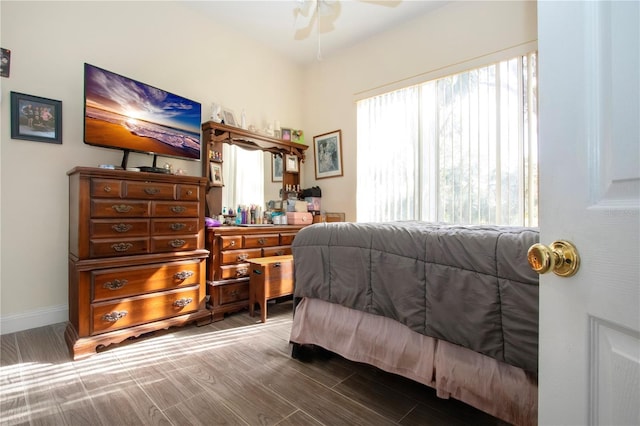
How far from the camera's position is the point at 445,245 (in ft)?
4.17

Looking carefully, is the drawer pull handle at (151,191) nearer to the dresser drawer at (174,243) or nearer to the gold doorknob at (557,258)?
the dresser drawer at (174,243)

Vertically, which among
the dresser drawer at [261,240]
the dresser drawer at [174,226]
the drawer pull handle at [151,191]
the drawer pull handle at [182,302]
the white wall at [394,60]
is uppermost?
the white wall at [394,60]

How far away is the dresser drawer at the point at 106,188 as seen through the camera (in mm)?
2006

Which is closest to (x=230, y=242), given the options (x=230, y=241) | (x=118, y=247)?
(x=230, y=241)

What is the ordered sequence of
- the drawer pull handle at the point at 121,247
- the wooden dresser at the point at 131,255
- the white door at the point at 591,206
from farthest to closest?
the drawer pull handle at the point at 121,247
the wooden dresser at the point at 131,255
the white door at the point at 591,206

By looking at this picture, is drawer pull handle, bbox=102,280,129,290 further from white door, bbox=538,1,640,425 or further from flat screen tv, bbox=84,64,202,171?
white door, bbox=538,1,640,425

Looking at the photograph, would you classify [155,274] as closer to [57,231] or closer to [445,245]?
[57,231]

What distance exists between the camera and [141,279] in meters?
2.14

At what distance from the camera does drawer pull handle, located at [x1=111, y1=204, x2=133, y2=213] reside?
208cm

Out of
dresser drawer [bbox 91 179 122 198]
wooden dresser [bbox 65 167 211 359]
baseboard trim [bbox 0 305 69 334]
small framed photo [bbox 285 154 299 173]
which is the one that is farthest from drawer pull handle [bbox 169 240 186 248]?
small framed photo [bbox 285 154 299 173]

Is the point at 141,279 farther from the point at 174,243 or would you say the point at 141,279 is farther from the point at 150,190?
the point at 150,190

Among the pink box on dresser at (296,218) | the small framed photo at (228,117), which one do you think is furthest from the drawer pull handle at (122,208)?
the pink box on dresser at (296,218)

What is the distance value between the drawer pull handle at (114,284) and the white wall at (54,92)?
0.79m

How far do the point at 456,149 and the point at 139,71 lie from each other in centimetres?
320
